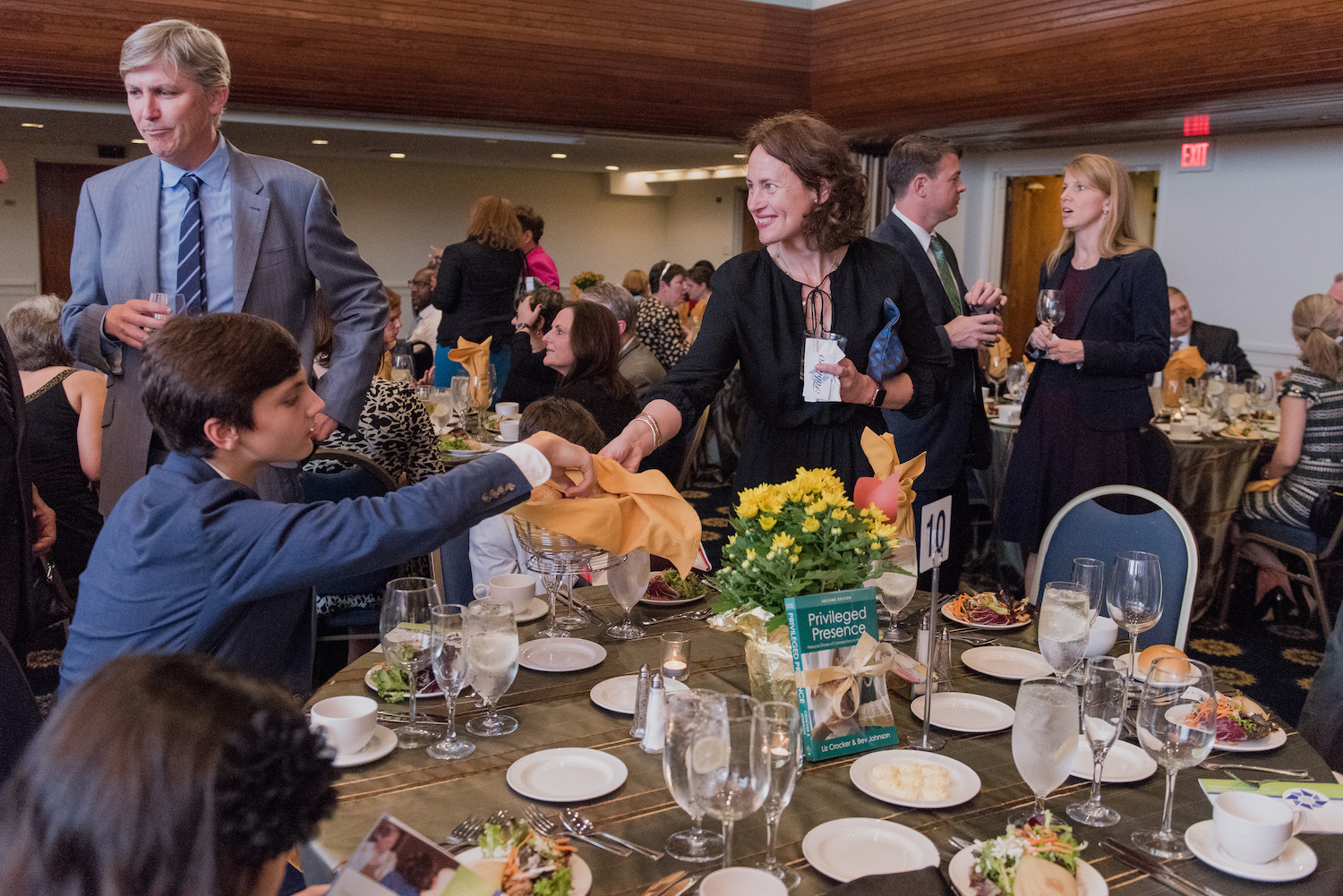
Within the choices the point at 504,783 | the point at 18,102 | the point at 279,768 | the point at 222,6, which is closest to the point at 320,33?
the point at 222,6

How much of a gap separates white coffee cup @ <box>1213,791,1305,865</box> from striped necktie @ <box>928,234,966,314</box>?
2747 mm

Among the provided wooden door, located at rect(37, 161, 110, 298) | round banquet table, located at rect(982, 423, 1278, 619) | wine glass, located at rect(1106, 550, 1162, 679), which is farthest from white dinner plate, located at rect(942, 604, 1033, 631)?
wooden door, located at rect(37, 161, 110, 298)

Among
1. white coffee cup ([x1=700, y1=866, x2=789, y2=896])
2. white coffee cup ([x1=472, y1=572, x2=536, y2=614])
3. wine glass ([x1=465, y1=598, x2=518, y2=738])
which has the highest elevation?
wine glass ([x1=465, y1=598, x2=518, y2=738])

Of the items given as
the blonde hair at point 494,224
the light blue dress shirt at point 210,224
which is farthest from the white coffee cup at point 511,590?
the blonde hair at point 494,224

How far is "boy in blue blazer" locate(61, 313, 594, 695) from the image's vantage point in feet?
5.76

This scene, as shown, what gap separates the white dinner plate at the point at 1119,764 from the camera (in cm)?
160

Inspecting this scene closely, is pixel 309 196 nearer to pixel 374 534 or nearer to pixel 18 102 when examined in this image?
pixel 374 534

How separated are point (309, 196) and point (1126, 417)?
9.70ft

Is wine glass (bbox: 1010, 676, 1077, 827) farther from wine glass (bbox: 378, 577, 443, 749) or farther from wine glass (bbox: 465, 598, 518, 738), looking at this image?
wine glass (bbox: 378, 577, 443, 749)

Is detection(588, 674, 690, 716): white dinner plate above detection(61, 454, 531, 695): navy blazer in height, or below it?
below

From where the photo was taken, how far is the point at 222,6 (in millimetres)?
6832

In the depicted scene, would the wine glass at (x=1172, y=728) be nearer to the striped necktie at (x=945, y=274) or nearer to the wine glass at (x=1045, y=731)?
the wine glass at (x=1045, y=731)

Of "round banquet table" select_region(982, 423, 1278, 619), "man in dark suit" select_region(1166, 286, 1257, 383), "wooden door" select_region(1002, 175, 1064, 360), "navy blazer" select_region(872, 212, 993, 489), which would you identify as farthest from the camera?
"wooden door" select_region(1002, 175, 1064, 360)

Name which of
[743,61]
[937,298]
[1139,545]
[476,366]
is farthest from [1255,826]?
[743,61]
